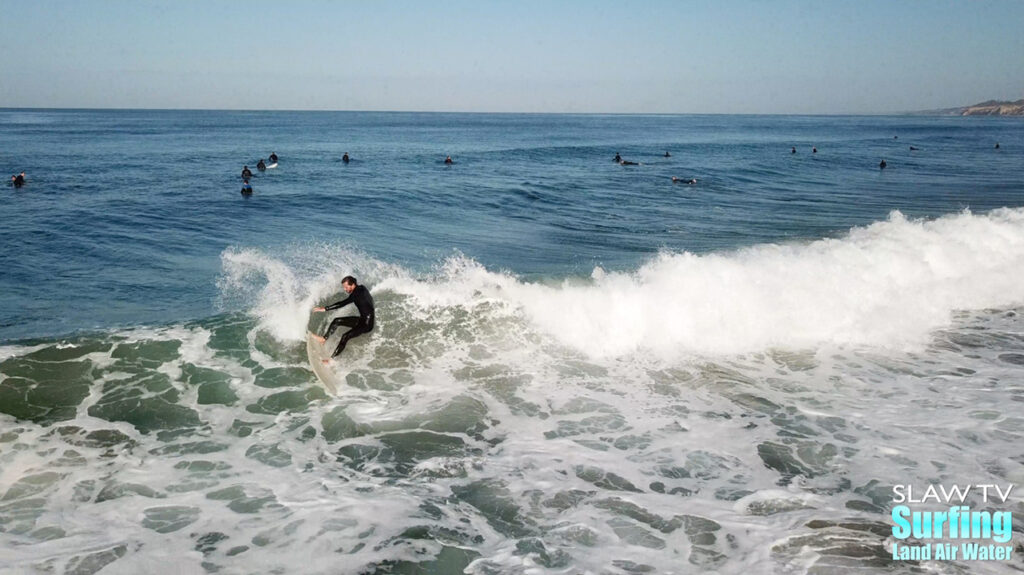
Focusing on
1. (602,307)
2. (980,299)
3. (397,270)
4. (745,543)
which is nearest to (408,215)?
(397,270)

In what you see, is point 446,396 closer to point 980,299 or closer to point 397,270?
point 397,270

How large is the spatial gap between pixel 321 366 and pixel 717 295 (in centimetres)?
863

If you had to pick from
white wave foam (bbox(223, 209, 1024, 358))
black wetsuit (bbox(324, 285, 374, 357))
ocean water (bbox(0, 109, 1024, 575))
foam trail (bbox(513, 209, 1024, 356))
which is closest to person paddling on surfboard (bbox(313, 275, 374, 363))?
black wetsuit (bbox(324, 285, 374, 357))

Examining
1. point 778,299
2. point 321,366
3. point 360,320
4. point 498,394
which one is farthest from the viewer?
point 778,299

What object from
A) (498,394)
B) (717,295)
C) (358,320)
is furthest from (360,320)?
(717,295)

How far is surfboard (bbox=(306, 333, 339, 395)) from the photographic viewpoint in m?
10.1

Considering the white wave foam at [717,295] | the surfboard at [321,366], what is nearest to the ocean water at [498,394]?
the white wave foam at [717,295]

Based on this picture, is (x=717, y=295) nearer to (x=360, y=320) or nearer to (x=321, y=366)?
(x=360, y=320)

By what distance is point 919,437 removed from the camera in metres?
8.32

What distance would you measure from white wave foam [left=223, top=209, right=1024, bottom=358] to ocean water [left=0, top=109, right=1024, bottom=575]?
0.08 m

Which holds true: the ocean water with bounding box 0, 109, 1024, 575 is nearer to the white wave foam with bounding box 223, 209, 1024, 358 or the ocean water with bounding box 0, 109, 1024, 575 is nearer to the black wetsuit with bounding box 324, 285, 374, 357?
the white wave foam with bounding box 223, 209, 1024, 358

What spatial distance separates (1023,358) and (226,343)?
14.9 metres

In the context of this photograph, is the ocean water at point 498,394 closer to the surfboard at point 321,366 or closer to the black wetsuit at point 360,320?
the surfboard at point 321,366

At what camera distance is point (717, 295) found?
13.7 metres
